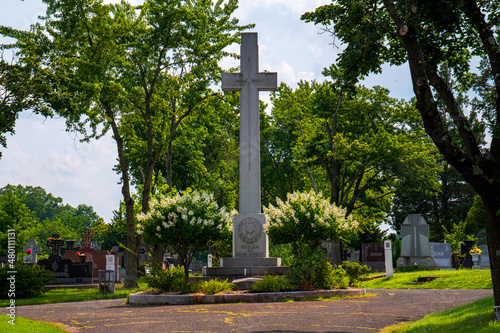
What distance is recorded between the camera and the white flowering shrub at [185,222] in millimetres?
14164

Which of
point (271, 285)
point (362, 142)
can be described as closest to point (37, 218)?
point (362, 142)

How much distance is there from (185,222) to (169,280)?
1607 millimetres

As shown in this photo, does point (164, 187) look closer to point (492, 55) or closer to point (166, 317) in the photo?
point (166, 317)

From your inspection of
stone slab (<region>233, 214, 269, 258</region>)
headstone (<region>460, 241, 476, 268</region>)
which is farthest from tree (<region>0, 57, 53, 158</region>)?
headstone (<region>460, 241, 476, 268</region>)

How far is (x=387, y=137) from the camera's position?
3120 centimetres

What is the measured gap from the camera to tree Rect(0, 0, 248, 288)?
20.8 meters

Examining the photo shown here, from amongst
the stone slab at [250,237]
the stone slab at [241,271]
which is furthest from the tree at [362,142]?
the stone slab at [241,271]

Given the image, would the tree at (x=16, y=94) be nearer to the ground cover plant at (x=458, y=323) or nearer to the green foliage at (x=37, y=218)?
the ground cover plant at (x=458, y=323)

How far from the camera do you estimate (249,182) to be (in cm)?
1781

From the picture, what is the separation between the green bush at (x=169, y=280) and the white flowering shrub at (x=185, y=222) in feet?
1.23

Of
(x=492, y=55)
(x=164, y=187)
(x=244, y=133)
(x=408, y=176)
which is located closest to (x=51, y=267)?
(x=164, y=187)

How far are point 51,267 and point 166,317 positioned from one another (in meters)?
18.3

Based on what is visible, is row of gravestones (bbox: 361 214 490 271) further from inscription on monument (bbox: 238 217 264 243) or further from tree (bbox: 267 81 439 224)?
inscription on monument (bbox: 238 217 264 243)

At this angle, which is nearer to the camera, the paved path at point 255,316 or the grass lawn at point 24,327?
the grass lawn at point 24,327
